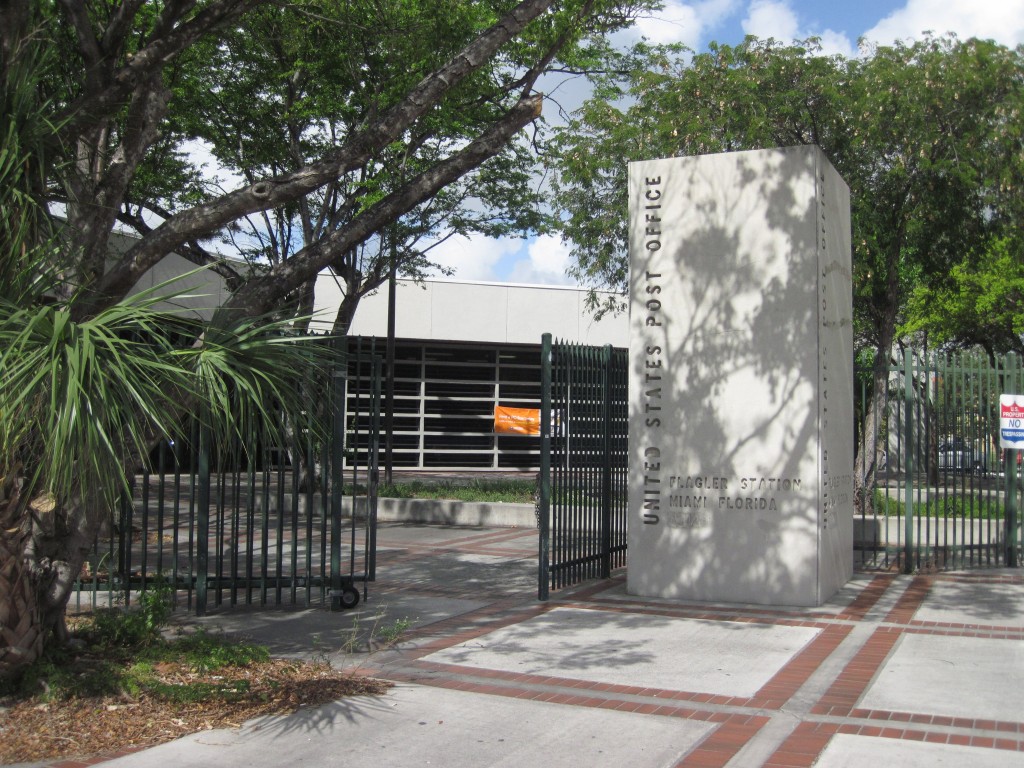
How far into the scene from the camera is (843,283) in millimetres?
10680

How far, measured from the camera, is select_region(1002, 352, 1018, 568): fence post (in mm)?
11617

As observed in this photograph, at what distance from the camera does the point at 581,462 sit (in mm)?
10438

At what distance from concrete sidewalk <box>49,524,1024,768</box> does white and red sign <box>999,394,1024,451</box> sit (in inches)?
63.3

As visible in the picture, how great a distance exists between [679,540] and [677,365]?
175 cm

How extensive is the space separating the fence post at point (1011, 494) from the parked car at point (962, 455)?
42cm

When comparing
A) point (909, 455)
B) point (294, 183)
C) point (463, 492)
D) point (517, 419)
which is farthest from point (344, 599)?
point (517, 419)

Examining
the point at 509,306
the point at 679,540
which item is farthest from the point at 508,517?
the point at 509,306

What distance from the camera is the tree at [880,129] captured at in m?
15.7

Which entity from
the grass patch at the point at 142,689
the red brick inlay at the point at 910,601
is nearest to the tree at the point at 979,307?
the red brick inlay at the point at 910,601

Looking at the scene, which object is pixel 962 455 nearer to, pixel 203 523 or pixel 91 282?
pixel 203 523

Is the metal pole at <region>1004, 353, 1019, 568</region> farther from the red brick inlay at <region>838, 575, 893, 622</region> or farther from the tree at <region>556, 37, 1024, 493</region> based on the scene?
the tree at <region>556, 37, 1024, 493</region>

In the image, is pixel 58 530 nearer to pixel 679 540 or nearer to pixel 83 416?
pixel 83 416

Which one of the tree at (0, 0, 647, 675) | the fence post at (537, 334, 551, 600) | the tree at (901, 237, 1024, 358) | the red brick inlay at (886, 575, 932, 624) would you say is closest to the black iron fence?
the red brick inlay at (886, 575, 932, 624)

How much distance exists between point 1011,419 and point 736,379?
3812mm
